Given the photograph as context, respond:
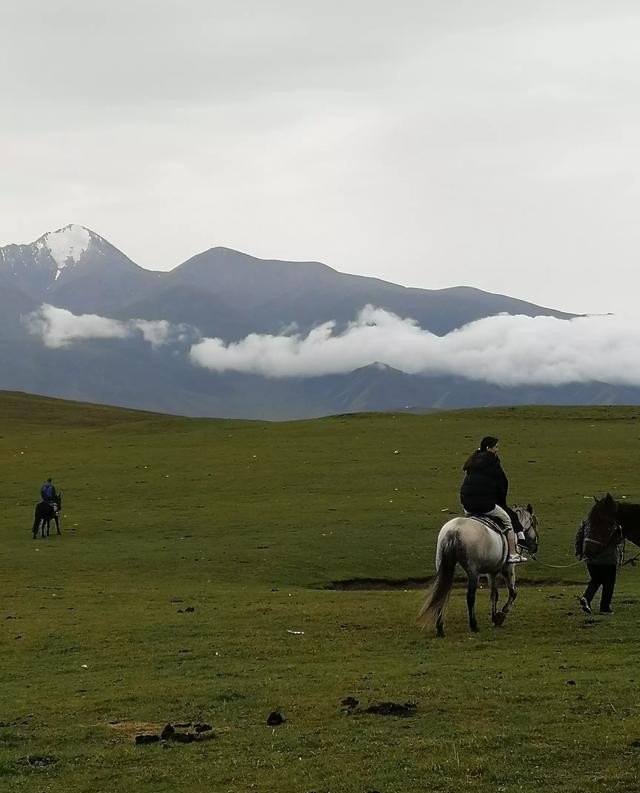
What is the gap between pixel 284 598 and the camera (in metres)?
25.0

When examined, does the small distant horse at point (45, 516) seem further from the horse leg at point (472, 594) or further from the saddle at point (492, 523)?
the horse leg at point (472, 594)

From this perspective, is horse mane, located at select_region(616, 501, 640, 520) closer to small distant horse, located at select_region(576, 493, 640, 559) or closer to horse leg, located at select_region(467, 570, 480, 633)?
small distant horse, located at select_region(576, 493, 640, 559)

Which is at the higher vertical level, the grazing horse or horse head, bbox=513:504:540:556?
the grazing horse

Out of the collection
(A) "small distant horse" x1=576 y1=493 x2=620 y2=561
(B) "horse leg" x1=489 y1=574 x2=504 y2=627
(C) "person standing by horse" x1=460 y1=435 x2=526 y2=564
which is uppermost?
(C) "person standing by horse" x1=460 y1=435 x2=526 y2=564

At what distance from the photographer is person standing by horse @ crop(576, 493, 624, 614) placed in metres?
18.9

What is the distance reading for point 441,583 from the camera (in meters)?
18.1

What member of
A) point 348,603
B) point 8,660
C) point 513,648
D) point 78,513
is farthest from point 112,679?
point 78,513

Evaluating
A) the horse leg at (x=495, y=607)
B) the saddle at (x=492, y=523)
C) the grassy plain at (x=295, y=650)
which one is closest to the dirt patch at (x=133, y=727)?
the grassy plain at (x=295, y=650)

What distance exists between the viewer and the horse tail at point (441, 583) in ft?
59.1

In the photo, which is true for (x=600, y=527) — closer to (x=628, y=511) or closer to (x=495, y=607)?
(x=628, y=511)

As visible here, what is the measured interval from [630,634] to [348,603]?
7955mm

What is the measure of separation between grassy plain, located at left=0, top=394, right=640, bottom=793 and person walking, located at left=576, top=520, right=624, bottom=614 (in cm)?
62

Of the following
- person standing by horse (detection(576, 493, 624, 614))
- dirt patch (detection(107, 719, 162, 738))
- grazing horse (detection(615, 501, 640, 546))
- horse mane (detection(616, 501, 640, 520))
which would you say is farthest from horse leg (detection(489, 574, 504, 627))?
dirt patch (detection(107, 719, 162, 738))

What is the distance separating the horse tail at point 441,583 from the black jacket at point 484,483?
109 centimetres
